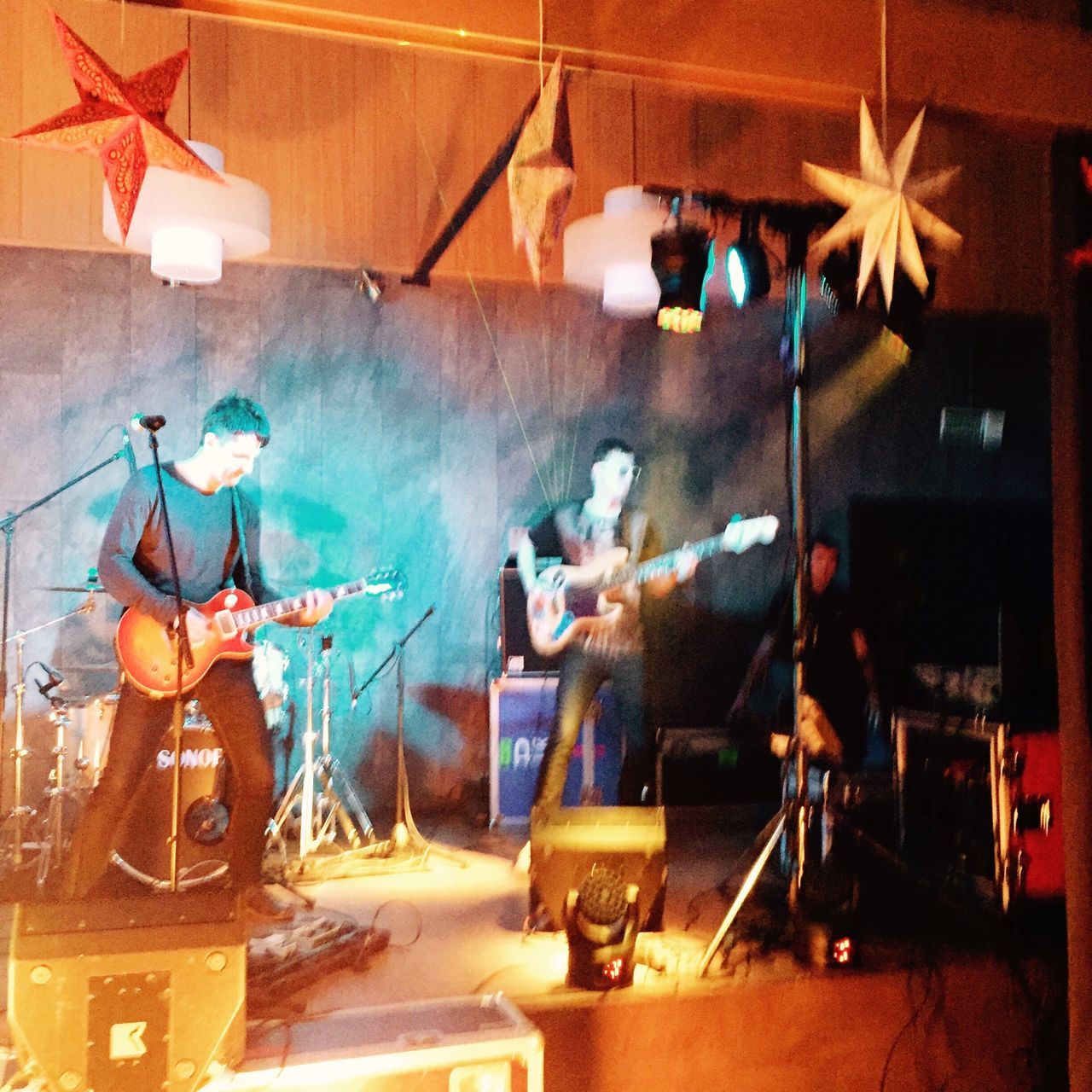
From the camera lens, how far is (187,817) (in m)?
3.56

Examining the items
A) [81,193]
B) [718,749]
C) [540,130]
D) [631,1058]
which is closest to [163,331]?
[81,193]

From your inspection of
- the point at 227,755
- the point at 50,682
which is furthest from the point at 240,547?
the point at 50,682

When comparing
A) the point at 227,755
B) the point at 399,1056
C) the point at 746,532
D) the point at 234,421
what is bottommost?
the point at 399,1056

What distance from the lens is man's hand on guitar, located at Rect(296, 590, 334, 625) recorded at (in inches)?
145

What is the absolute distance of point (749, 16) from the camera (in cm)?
255

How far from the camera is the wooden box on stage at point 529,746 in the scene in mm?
4691

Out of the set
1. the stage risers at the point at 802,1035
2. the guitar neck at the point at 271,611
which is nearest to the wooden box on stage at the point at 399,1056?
the stage risers at the point at 802,1035

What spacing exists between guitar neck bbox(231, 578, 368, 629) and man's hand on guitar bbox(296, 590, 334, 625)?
16 mm

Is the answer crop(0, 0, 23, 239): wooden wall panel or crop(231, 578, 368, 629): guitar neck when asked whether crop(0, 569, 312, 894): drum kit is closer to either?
crop(231, 578, 368, 629): guitar neck

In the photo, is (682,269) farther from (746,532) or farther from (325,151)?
(746,532)

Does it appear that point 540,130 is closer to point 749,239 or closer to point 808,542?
point 749,239

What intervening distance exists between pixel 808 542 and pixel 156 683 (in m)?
2.07

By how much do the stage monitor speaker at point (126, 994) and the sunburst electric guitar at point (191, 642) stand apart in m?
1.36

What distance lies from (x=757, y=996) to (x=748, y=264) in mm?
1929
